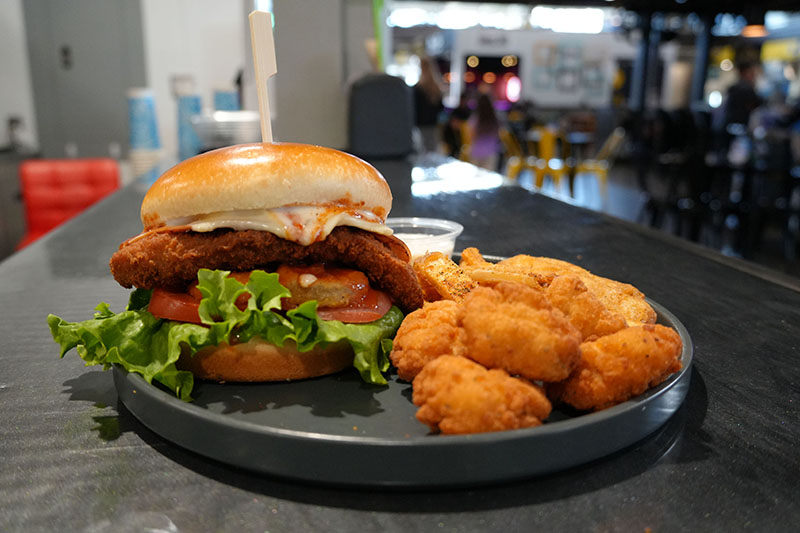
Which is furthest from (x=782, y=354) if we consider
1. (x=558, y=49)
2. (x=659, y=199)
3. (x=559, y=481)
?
(x=558, y=49)

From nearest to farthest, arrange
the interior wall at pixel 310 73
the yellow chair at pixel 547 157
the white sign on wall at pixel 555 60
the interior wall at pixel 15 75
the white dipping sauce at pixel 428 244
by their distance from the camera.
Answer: the white dipping sauce at pixel 428 244
the interior wall at pixel 310 73
the interior wall at pixel 15 75
the yellow chair at pixel 547 157
the white sign on wall at pixel 555 60

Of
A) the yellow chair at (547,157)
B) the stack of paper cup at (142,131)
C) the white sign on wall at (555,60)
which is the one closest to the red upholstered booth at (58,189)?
the stack of paper cup at (142,131)

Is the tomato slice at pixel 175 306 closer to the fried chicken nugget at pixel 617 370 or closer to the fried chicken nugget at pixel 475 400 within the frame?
the fried chicken nugget at pixel 475 400

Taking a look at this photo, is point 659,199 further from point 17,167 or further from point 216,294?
point 17,167

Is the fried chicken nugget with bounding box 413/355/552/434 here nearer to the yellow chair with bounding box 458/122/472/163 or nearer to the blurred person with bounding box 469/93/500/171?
the blurred person with bounding box 469/93/500/171

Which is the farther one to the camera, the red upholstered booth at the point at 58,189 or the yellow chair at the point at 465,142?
the yellow chair at the point at 465,142

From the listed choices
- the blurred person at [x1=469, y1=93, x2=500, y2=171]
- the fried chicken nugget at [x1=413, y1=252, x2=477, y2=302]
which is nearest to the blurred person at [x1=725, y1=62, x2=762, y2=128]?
the blurred person at [x1=469, y1=93, x2=500, y2=171]

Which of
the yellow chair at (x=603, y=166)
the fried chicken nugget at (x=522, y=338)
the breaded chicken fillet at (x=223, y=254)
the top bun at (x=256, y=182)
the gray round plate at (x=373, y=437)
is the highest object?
the top bun at (x=256, y=182)

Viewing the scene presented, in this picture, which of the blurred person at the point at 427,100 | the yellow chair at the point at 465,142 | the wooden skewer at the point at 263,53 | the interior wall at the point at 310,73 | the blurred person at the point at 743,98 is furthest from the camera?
the yellow chair at the point at 465,142
